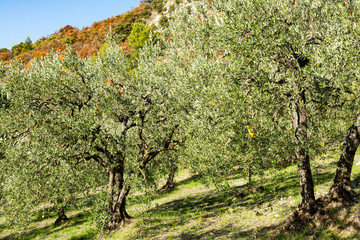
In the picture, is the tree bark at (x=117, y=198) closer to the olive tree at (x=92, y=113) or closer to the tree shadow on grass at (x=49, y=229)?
the olive tree at (x=92, y=113)

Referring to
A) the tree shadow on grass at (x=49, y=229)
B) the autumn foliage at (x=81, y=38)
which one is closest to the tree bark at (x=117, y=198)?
the tree shadow on grass at (x=49, y=229)

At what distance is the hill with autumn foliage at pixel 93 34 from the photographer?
101 meters

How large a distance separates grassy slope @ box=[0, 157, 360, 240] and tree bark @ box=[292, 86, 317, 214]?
111cm

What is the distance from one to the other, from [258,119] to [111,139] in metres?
11.1

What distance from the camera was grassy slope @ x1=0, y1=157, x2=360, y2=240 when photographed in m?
12.9

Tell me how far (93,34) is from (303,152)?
114998 millimetres

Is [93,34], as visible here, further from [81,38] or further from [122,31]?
[122,31]

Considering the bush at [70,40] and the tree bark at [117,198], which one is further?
the bush at [70,40]

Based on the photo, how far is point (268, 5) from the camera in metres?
12.8

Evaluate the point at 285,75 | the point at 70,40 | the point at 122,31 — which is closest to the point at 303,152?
the point at 285,75

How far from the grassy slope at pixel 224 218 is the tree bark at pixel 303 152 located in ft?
3.65

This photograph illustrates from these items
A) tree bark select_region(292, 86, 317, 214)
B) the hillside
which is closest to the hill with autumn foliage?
the hillside

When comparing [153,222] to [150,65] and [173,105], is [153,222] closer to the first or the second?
[173,105]

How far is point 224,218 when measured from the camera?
19578 millimetres
